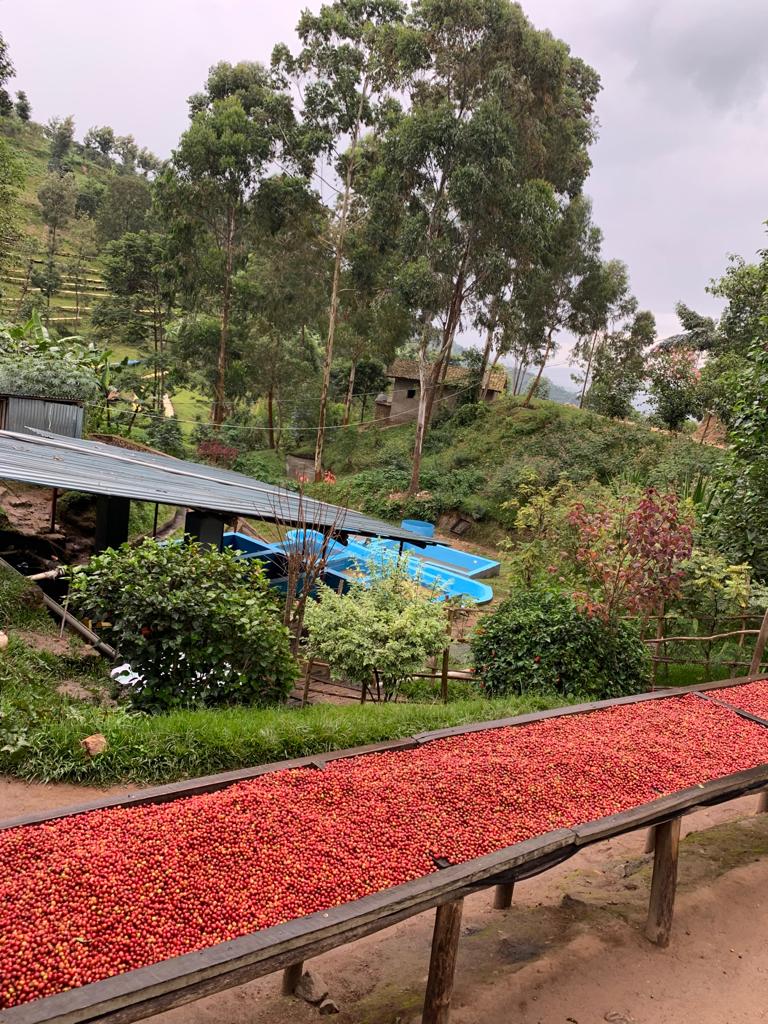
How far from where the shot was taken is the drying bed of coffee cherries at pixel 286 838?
2145 mm

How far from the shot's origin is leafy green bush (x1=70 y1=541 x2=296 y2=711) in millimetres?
5477

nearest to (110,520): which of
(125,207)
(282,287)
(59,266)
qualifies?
(282,287)

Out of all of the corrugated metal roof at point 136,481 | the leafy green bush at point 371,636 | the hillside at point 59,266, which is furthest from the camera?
the hillside at point 59,266

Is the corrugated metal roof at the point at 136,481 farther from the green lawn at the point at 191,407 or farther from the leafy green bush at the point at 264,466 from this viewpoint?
the green lawn at the point at 191,407

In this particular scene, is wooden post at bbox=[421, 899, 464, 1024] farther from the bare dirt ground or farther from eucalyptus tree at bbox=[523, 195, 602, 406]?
eucalyptus tree at bbox=[523, 195, 602, 406]

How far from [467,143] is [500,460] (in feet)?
29.3

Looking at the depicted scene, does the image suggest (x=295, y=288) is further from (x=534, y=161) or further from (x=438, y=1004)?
(x=438, y=1004)

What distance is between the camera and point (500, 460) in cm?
2273

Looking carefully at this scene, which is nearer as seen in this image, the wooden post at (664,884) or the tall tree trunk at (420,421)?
the wooden post at (664,884)

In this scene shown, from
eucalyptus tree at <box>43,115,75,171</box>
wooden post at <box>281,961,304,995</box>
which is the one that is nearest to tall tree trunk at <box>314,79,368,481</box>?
wooden post at <box>281,961,304,995</box>

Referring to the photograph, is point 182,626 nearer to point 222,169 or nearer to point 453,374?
point 222,169

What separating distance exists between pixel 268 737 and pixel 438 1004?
7.36 feet

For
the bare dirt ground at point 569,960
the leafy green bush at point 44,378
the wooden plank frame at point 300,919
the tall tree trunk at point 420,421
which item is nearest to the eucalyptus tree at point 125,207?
the tall tree trunk at point 420,421

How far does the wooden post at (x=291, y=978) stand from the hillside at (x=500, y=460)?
15.1 m
